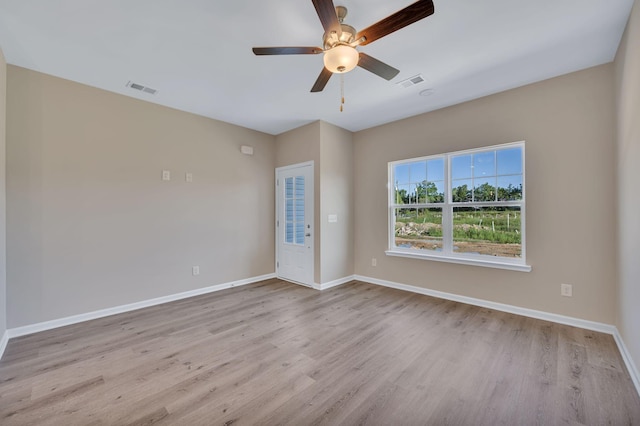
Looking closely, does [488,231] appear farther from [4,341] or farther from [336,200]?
[4,341]

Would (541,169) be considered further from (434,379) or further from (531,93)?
(434,379)

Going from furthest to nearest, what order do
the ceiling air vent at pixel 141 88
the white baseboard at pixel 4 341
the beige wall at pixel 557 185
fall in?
the ceiling air vent at pixel 141 88 → the beige wall at pixel 557 185 → the white baseboard at pixel 4 341

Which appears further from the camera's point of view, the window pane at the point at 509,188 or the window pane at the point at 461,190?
the window pane at the point at 461,190

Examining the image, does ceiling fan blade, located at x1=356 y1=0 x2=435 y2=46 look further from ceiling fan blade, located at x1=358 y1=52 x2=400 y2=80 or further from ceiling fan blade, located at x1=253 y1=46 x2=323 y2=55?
ceiling fan blade, located at x1=253 y1=46 x2=323 y2=55

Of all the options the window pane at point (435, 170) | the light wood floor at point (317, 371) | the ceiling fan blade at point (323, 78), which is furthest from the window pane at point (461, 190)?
the ceiling fan blade at point (323, 78)

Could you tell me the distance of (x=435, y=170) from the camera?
4.09m

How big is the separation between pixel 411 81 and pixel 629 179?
214cm

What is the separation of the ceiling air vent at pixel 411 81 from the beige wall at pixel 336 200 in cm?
155

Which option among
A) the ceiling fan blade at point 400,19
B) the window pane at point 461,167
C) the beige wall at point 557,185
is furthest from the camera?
the window pane at point 461,167

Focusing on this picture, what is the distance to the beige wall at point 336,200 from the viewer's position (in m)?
4.45

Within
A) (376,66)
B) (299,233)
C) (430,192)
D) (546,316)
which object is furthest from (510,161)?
(299,233)

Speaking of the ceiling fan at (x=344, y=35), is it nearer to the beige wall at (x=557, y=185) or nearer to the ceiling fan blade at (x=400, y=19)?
the ceiling fan blade at (x=400, y=19)

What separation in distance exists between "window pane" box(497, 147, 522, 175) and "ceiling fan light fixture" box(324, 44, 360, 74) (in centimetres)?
255

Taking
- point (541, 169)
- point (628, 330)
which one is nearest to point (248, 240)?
point (541, 169)
